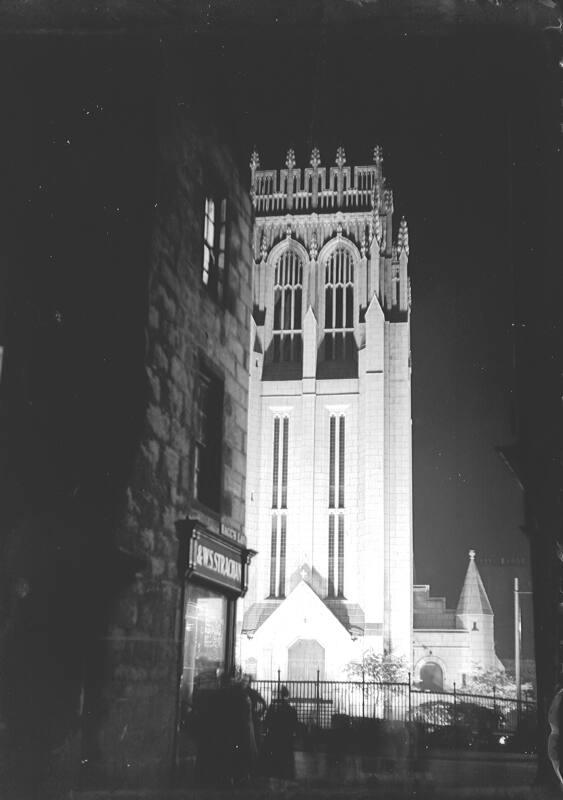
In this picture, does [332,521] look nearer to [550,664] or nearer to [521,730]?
[521,730]

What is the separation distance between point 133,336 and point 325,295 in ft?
187

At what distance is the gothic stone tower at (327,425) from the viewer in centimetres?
5794

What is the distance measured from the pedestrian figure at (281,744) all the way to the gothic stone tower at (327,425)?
41863 mm

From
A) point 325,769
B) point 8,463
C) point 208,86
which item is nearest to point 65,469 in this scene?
point 8,463

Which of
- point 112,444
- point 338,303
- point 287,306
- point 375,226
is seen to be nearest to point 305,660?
point 287,306

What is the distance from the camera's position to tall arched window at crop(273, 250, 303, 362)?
67.4m

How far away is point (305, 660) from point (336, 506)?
11160mm

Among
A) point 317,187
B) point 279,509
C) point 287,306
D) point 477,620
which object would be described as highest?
point 317,187

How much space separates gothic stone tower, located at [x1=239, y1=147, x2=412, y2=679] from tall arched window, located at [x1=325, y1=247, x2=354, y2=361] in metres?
0.10

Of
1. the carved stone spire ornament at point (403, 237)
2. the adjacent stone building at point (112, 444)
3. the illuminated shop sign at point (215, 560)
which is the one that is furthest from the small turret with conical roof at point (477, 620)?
the adjacent stone building at point (112, 444)

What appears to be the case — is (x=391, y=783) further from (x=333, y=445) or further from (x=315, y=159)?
(x=315, y=159)

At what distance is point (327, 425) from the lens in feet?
210

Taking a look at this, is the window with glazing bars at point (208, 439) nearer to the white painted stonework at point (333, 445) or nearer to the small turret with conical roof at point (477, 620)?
the white painted stonework at point (333, 445)

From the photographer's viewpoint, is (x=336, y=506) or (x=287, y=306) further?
(x=287, y=306)
